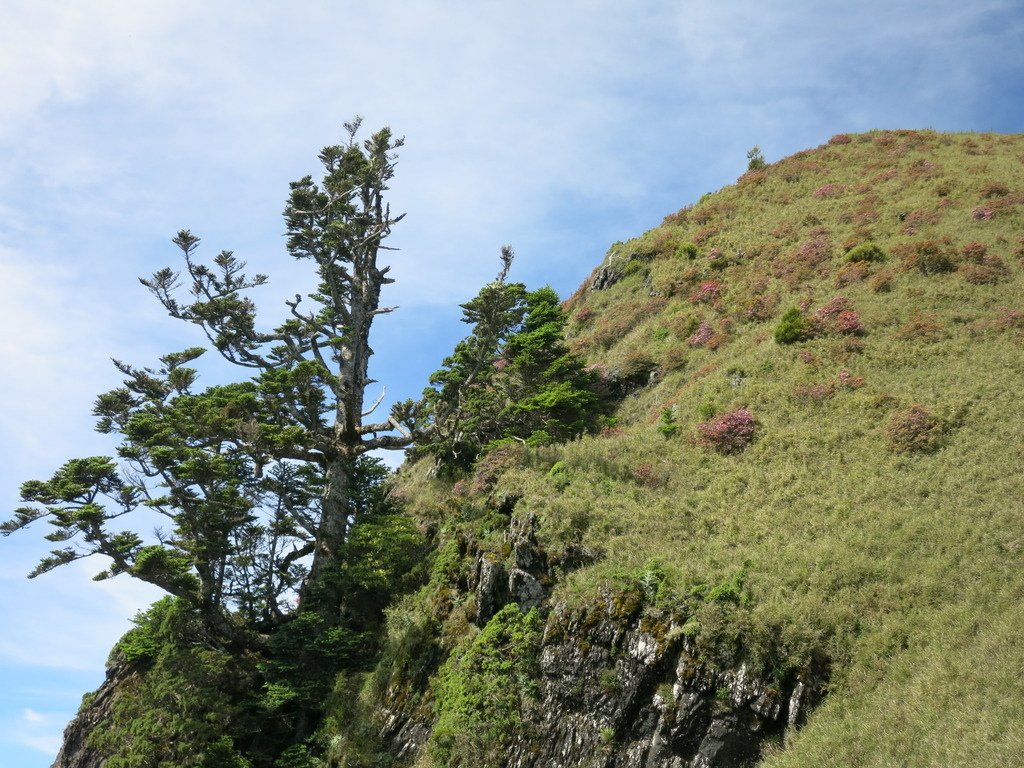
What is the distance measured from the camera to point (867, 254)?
35.5 meters

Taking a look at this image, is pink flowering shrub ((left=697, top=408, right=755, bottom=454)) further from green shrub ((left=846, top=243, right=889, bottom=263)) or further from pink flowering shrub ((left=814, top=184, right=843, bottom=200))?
pink flowering shrub ((left=814, top=184, right=843, bottom=200))

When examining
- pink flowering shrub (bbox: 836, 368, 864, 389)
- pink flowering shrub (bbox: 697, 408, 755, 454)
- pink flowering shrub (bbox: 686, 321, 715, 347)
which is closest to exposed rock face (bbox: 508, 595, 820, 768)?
pink flowering shrub (bbox: 697, 408, 755, 454)

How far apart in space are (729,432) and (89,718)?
81.4ft

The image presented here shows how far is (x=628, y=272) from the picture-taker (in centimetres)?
4772

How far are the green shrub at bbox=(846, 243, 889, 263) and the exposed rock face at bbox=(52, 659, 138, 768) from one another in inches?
1437

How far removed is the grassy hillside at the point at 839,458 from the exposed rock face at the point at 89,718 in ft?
40.9

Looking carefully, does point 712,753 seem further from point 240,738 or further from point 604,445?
point 240,738

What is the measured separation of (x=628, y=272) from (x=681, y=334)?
11903 millimetres

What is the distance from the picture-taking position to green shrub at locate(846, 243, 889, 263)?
116 feet

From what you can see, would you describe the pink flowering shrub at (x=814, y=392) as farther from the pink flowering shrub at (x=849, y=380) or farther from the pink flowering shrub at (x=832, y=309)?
the pink flowering shrub at (x=832, y=309)

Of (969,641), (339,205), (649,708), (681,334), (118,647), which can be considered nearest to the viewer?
(969,641)

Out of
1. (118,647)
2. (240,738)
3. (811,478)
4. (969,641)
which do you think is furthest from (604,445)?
(118,647)

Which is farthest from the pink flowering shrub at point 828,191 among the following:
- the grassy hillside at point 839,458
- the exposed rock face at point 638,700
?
the exposed rock face at point 638,700

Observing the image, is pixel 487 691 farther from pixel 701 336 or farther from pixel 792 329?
pixel 701 336
